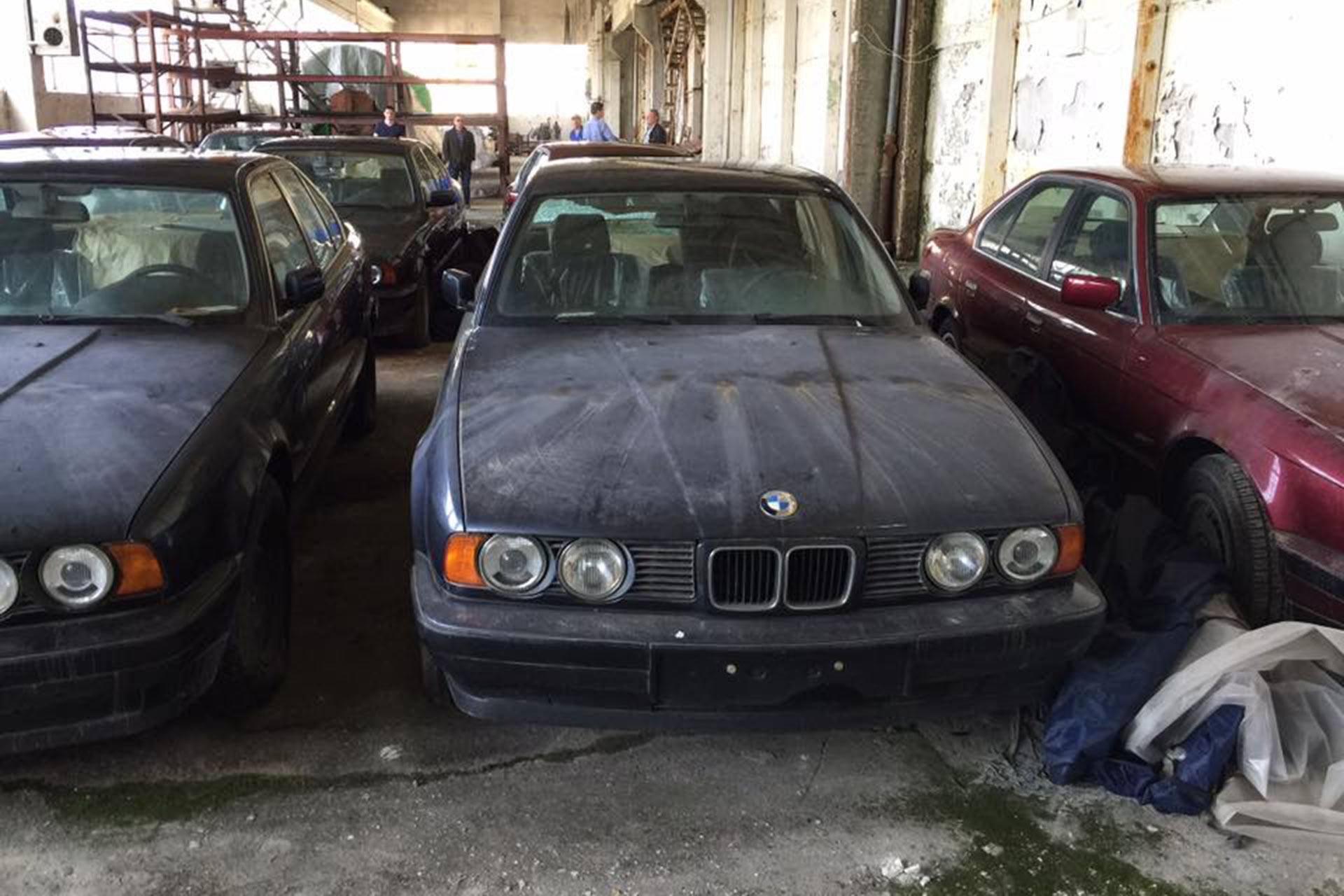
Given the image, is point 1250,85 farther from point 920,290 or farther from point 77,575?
point 77,575

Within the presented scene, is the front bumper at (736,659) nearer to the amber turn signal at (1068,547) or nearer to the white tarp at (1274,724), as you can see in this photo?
the amber turn signal at (1068,547)

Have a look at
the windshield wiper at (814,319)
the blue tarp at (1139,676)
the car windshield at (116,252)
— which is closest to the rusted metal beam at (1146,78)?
the windshield wiper at (814,319)

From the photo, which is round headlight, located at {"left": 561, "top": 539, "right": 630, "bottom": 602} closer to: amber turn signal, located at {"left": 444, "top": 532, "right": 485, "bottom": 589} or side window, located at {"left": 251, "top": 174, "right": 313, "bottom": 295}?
amber turn signal, located at {"left": 444, "top": 532, "right": 485, "bottom": 589}

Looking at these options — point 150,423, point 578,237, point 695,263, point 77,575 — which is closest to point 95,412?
point 150,423

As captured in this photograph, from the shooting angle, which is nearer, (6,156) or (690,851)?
(690,851)

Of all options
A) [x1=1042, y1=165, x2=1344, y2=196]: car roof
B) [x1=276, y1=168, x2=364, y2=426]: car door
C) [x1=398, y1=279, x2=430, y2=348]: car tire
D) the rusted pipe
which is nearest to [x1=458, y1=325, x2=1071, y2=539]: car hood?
[x1=276, y1=168, x2=364, y2=426]: car door

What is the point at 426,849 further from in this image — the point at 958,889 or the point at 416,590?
the point at 958,889

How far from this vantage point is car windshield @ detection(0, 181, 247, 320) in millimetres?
3791

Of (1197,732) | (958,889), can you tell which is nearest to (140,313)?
(958,889)

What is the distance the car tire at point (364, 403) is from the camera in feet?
18.8

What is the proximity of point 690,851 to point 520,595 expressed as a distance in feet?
2.47

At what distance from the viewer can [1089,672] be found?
3.00 meters

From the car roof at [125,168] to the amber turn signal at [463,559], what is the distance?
2196 millimetres

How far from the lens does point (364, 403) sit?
5.79 meters
